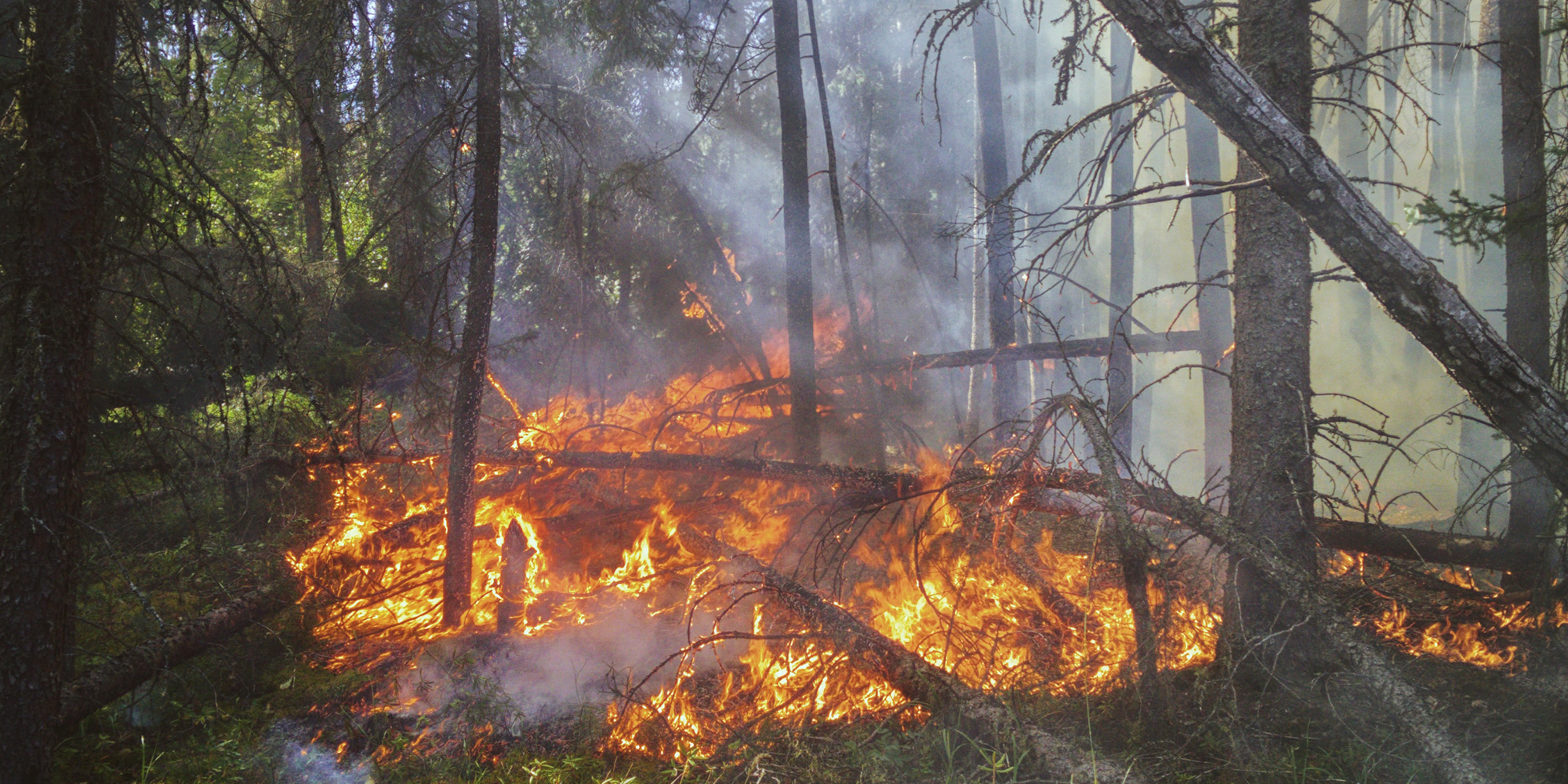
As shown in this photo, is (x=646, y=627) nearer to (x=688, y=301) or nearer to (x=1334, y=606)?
(x=1334, y=606)

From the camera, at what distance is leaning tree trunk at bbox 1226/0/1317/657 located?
429cm

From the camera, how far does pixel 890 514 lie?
7410 millimetres

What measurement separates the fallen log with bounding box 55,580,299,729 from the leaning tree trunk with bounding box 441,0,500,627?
1.44 m

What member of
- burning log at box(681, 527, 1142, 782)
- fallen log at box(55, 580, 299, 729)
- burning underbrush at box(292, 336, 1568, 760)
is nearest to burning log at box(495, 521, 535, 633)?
burning underbrush at box(292, 336, 1568, 760)

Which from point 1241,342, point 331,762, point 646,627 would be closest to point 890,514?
point 646,627


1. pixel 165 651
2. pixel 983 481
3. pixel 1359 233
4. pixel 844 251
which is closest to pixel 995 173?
pixel 844 251

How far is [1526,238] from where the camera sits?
16.2 feet

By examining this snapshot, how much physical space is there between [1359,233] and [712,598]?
5481mm

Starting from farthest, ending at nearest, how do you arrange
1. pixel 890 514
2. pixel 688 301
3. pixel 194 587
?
1. pixel 688 301
2. pixel 890 514
3. pixel 194 587

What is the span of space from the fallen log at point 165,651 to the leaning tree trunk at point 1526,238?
357 inches

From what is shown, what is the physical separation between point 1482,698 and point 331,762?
709cm

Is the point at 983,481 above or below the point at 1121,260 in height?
below

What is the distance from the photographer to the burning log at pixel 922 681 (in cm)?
361

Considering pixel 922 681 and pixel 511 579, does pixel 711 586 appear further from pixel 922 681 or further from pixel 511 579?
pixel 922 681
